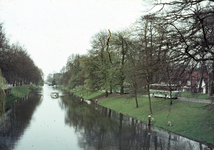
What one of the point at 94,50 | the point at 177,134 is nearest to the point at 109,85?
the point at 94,50

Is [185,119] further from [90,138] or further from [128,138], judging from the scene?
[90,138]

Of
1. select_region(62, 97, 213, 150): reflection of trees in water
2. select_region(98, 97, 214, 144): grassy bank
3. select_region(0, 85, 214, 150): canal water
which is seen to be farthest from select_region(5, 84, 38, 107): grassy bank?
select_region(98, 97, 214, 144): grassy bank

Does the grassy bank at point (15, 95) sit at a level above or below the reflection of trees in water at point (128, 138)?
above

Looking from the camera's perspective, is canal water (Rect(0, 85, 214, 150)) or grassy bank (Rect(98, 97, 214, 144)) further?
grassy bank (Rect(98, 97, 214, 144))

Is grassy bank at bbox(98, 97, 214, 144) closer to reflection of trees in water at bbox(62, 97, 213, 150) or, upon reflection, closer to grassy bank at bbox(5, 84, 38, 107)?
reflection of trees in water at bbox(62, 97, 213, 150)

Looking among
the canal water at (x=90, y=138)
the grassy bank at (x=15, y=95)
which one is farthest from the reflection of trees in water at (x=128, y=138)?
the grassy bank at (x=15, y=95)

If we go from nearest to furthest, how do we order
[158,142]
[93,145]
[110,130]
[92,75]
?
[93,145] < [158,142] < [110,130] < [92,75]

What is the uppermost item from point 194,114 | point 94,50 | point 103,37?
point 103,37

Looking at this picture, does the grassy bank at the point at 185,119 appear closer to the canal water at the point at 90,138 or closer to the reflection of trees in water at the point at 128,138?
the canal water at the point at 90,138

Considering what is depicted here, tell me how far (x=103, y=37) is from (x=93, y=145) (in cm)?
3730

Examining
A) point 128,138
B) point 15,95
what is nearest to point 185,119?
point 128,138

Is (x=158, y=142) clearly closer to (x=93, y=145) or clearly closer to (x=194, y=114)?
(x=93, y=145)

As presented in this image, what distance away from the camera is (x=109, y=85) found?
41062mm

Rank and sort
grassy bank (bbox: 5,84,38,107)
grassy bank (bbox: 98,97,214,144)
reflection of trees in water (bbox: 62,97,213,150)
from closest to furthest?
reflection of trees in water (bbox: 62,97,213,150) → grassy bank (bbox: 98,97,214,144) → grassy bank (bbox: 5,84,38,107)
